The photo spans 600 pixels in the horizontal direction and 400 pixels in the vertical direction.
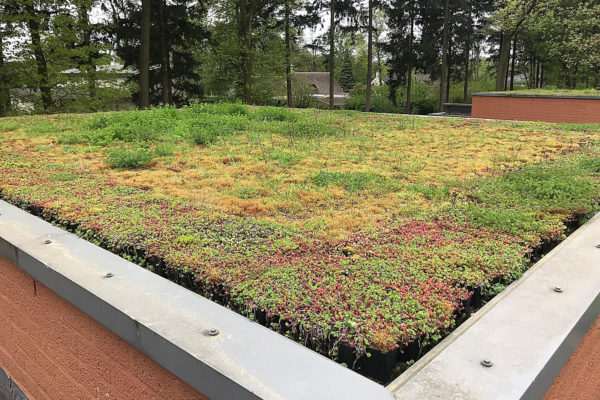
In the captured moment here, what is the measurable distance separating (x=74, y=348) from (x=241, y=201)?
1652 millimetres

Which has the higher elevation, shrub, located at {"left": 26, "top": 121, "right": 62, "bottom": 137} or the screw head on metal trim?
shrub, located at {"left": 26, "top": 121, "right": 62, "bottom": 137}

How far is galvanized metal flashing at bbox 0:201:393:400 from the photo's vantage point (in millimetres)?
1304

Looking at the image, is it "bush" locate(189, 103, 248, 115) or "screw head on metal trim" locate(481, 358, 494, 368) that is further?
"bush" locate(189, 103, 248, 115)

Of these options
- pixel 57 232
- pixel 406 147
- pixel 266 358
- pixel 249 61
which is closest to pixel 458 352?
pixel 266 358

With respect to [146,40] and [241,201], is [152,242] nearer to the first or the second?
[241,201]

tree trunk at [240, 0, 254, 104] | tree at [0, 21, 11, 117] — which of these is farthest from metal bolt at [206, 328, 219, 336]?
tree trunk at [240, 0, 254, 104]

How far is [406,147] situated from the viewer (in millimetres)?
5895

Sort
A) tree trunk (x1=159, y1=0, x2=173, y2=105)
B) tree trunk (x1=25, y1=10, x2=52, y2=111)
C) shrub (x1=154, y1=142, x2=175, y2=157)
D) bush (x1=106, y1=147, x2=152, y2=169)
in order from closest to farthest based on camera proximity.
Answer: bush (x1=106, y1=147, x2=152, y2=169) < shrub (x1=154, y1=142, x2=175, y2=157) < tree trunk (x1=25, y1=10, x2=52, y2=111) < tree trunk (x1=159, y1=0, x2=173, y2=105)

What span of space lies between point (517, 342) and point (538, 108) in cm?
1462

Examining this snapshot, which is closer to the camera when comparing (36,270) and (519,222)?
(36,270)

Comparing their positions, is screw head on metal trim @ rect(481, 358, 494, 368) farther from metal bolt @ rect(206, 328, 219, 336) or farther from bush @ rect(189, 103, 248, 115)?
bush @ rect(189, 103, 248, 115)

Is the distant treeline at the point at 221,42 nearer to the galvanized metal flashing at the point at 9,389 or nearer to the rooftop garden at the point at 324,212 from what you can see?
the rooftop garden at the point at 324,212

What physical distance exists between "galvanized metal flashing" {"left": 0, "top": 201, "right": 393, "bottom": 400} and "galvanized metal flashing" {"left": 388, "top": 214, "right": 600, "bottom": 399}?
21 cm

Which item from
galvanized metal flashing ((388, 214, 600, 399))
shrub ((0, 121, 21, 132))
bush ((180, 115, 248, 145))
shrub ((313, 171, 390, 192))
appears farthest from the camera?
shrub ((0, 121, 21, 132))
